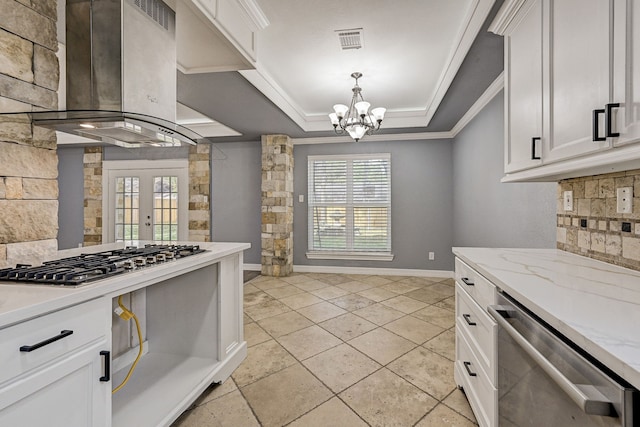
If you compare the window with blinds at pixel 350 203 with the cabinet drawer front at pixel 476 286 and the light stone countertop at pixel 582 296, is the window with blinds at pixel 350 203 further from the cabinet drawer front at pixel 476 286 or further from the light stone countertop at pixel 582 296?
the light stone countertop at pixel 582 296

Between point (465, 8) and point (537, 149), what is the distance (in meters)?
1.32

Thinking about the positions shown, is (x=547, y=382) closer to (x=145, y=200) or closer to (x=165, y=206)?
(x=165, y=206)

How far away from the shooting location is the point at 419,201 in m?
5.21

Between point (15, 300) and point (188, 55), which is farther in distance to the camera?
point (188, 55)

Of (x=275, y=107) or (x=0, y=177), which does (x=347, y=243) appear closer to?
(x=275, y=107)

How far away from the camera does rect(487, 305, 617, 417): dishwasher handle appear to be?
663mm

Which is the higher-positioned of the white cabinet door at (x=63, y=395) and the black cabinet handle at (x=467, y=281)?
the black cabinet handle at (x=467, y=281)

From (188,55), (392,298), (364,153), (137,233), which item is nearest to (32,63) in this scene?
(188,55)

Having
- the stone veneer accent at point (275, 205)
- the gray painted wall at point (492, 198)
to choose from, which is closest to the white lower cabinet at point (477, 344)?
the gray painted wall at point (492, 198)

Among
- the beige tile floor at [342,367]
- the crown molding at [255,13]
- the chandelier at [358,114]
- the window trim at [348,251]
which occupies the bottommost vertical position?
the beige tile floor at [342,367]

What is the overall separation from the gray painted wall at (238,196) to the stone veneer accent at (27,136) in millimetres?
4042

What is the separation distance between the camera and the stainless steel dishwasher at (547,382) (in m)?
0.66

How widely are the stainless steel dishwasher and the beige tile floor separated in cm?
73

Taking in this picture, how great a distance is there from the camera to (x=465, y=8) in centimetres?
225
